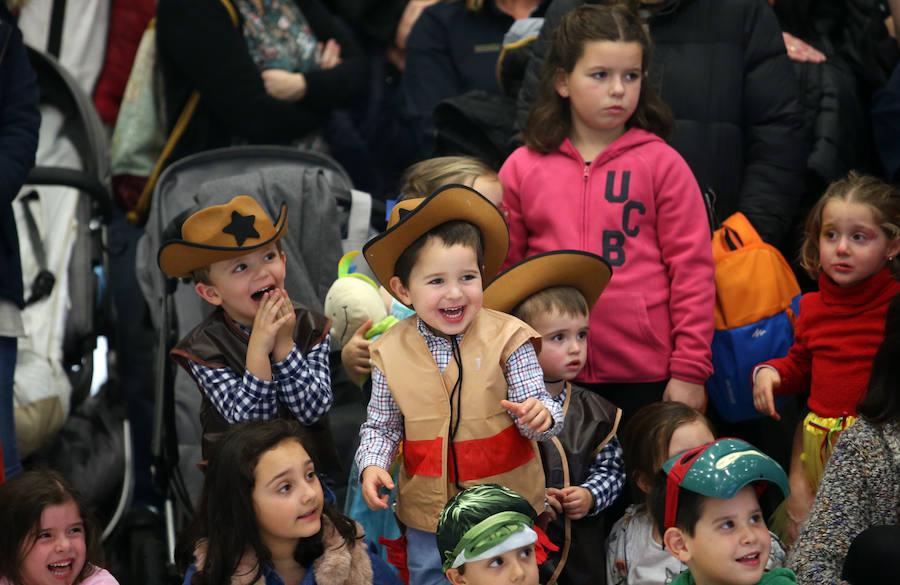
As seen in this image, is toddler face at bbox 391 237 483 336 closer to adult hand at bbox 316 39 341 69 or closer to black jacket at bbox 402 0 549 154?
black jacket at bbox 402 0 549 154

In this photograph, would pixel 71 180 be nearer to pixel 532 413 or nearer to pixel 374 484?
pixel 374 484

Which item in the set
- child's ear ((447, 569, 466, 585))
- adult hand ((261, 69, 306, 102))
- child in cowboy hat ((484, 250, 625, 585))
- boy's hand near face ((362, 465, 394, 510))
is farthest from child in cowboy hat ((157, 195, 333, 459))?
adult hand ((261, 69, 306, 102))

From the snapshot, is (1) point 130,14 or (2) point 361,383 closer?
(2) point 361,383

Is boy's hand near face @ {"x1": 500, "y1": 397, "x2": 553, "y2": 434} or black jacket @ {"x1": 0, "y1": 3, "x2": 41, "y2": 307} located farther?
black jacket @ {"x1": 0, "y1": 3, "x2": 41, "y2": 307}

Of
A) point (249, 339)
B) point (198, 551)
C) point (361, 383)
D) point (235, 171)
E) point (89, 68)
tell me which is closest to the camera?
point (198, 551)

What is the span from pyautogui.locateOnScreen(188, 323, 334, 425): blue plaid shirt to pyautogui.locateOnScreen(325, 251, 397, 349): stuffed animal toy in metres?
0.39

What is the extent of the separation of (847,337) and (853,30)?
68.9 inches

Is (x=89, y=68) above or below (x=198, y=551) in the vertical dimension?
above

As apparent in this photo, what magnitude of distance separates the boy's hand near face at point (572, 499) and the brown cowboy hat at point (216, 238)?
1.12 metres

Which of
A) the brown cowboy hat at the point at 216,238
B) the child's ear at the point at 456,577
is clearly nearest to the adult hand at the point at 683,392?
the child's ear at the point at 456,577

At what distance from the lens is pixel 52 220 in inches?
199

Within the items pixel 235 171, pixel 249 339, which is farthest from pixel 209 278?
pixel 235 171

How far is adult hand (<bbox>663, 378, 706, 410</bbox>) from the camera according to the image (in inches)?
157

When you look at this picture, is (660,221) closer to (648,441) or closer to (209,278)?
(648,441)
